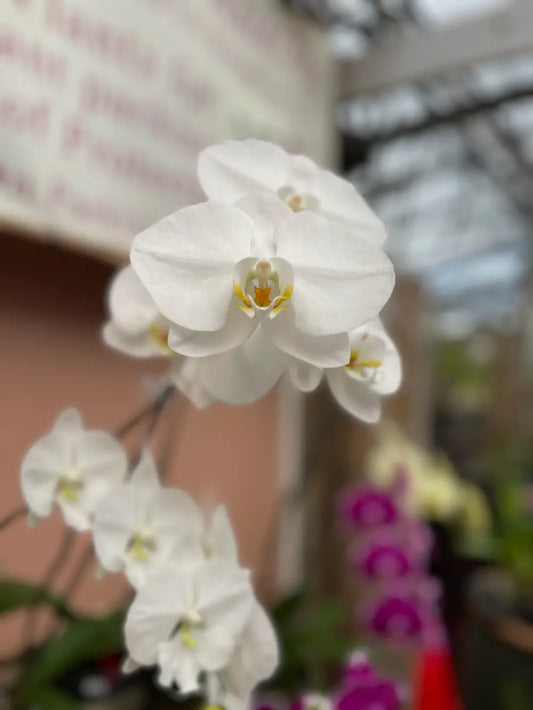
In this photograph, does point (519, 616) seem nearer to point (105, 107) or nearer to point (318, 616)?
point (318, 616)

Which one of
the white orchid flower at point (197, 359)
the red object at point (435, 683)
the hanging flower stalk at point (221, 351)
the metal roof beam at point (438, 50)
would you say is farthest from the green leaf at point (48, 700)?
the metal roof beam at point (438, 50)

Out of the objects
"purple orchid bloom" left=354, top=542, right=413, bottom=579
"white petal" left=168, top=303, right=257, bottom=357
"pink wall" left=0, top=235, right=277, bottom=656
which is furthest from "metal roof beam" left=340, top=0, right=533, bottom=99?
"white petal" left=168, top=303, right=257, bottom=357

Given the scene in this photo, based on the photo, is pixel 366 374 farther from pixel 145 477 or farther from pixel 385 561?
pixel 385 561

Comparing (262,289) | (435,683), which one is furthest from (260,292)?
(435,683)

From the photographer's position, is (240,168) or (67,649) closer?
(240,168)

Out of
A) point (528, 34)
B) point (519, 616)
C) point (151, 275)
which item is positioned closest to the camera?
point (151, 275)

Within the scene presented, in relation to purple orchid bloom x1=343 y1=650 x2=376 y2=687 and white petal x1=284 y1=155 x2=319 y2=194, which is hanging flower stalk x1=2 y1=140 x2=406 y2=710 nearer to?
white petal x1=284 y1=155 x2=319 y2=194

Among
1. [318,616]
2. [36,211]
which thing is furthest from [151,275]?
[318,616]
